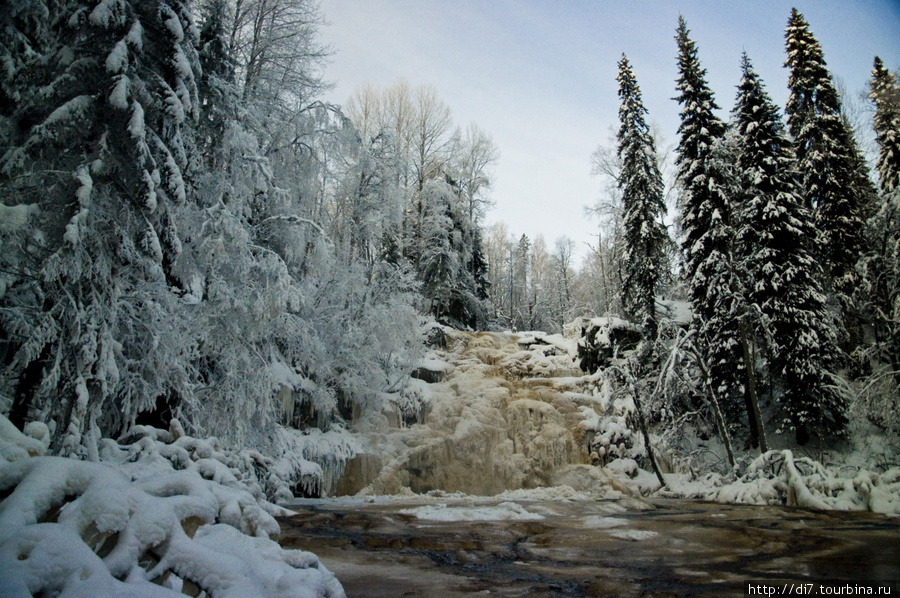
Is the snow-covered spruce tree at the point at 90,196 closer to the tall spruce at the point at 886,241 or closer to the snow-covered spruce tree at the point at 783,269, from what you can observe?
the tall spruce at the point at 886,241

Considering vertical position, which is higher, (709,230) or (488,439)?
(709,230)

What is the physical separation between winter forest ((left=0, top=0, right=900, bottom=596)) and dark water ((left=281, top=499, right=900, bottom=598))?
1361mm

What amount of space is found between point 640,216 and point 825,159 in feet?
23.4

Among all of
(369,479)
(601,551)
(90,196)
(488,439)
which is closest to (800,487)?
(601,551)

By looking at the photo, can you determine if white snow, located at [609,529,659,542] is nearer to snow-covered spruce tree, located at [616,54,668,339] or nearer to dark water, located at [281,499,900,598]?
dark water, located at [281,499,900,598]

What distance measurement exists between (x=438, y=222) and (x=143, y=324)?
20.4 meters

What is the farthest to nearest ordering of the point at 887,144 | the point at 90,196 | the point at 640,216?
the point at 640,216, the point at 887,144, the point at 90,196

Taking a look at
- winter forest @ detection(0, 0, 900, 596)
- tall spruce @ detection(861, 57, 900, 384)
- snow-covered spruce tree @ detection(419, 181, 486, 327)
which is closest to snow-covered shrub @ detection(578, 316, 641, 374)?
winter forest @ detection(0, 0, 900, 596)

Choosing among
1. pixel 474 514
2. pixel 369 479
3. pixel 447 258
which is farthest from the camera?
pixel 447 258

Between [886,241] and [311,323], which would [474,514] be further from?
[886,241]

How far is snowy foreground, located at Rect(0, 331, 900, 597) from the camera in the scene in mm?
2143

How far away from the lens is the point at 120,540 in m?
2.24

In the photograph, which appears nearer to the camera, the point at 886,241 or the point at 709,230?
the point at 886,241

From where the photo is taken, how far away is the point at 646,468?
16156 millimetres
